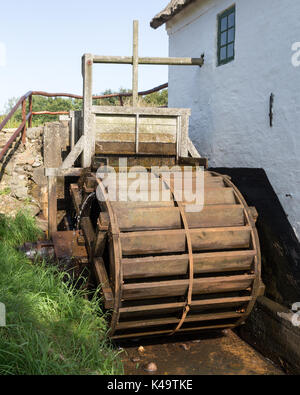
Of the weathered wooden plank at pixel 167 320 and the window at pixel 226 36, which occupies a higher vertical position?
the window at pixel 226 36

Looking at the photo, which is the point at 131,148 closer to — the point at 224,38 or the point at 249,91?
the point at 249,91

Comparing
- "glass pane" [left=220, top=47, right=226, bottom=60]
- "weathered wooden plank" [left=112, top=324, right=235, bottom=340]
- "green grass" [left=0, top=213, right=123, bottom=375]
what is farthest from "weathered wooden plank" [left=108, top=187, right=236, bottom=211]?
"glass pane" [left=220, top=47, right=226, bottom=60]

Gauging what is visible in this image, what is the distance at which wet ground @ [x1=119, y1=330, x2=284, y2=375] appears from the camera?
14.0 feet

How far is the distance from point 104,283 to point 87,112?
92.1 inches

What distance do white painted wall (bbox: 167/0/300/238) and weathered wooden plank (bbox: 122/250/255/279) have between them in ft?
2.57

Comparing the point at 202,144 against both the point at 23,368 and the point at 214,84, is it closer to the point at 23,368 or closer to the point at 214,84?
the point at 214,84

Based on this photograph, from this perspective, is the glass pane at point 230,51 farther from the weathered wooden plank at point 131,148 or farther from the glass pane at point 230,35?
the weathered wooden plank at point 131,148

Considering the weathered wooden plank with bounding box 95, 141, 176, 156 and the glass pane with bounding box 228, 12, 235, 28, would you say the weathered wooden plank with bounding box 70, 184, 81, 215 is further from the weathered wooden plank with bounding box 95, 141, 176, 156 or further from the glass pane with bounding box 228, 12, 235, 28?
the glass pane with bounding box 228, 12, 235, 28

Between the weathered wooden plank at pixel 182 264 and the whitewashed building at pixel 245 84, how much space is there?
799mm

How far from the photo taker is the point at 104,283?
4.03 metres

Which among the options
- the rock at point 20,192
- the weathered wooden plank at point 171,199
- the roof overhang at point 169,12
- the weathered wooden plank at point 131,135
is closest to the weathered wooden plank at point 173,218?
the weathered wooden plank at point 171,199

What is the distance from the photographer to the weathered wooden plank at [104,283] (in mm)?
3844

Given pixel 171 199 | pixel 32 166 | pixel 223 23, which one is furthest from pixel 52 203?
pixel 223 23

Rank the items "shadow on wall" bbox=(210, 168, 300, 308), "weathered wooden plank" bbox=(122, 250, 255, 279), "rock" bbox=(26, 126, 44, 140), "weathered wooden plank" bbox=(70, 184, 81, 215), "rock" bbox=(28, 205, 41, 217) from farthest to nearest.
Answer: "rock" bbox=(26, 126, 44, 140)
"rock" bbox=(28, 205, 41, 217)
"weathered wooden plank" bbox=(70, 184, 81, 215)
"shadow on wall" bbox=(210, 168, 300, 308)
"weathered wooden plank" bbox=(122, 250, 255, 279)
